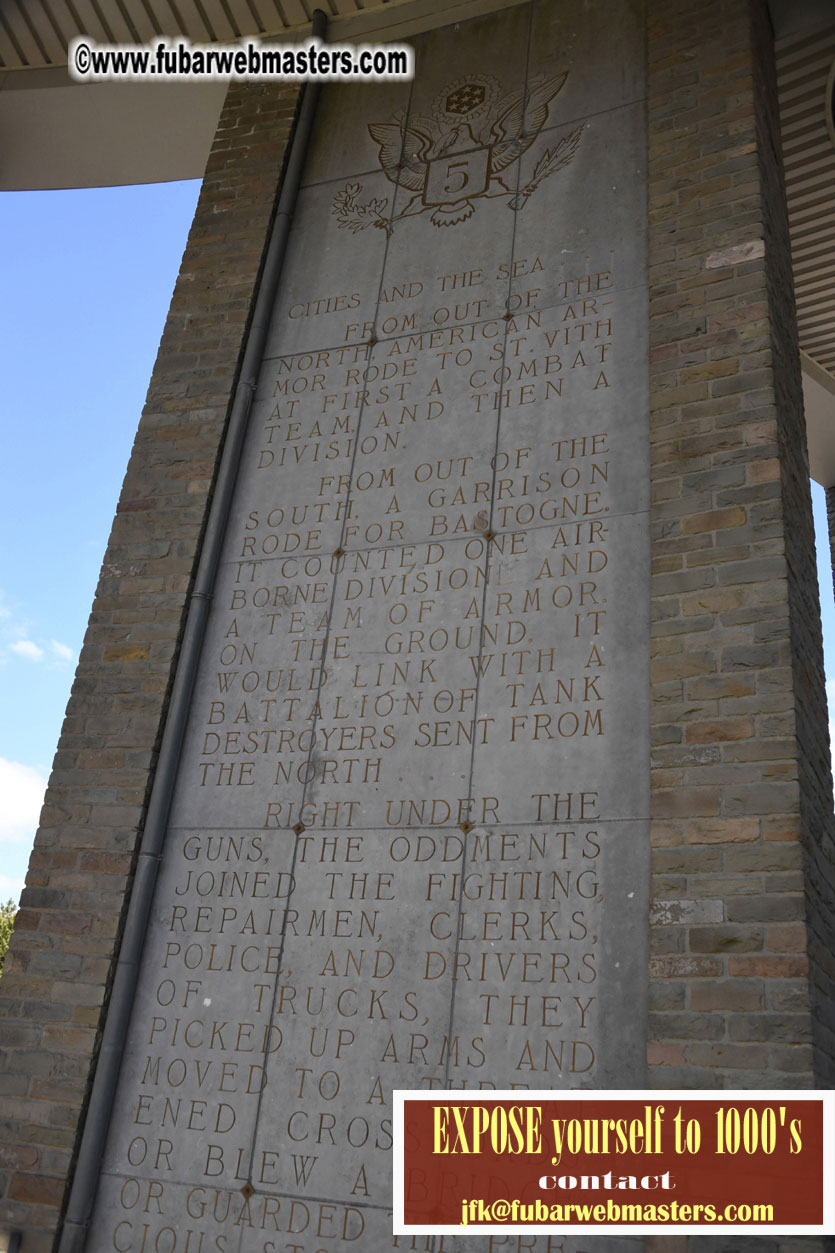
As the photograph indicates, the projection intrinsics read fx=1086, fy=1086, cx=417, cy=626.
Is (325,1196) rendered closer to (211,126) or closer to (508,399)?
(508,399)

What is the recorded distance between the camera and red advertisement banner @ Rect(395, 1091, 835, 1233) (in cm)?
305

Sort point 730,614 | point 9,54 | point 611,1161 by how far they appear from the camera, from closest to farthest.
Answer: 1. point 611,1161
2. point 730,614
3. point 9,54

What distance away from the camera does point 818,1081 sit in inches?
122

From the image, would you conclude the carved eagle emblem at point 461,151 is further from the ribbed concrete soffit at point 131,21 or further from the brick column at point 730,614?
the ribbed concrete soffit at point 131,21

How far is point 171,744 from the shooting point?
4.44 meters

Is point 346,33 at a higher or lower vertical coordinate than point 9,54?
lower

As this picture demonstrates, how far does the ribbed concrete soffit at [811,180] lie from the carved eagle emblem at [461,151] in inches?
58.0

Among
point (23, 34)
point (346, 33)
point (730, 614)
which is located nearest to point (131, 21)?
point (23, 34)

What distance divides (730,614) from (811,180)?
422cm

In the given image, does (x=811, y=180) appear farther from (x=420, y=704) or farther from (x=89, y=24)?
(x=420, y=704)

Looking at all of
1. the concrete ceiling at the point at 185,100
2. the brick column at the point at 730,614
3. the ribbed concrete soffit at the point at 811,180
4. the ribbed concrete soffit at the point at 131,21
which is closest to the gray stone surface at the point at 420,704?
the brick column at the point at 730,614

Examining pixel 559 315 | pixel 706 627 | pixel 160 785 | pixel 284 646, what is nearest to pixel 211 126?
pixel 559 315

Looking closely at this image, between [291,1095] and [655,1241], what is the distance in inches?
50.0

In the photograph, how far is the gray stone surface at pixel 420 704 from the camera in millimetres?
3584
